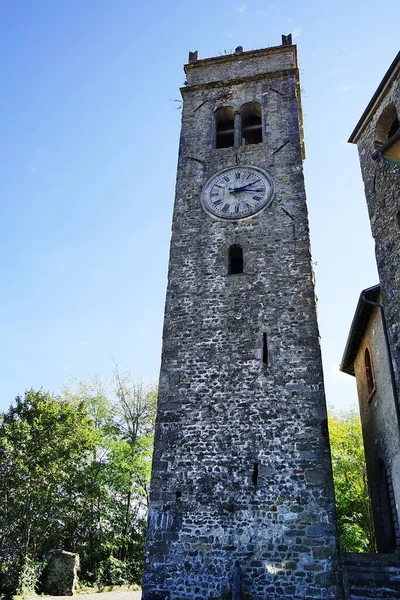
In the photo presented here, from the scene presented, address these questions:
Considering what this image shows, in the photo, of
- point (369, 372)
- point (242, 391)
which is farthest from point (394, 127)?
point (242, 391)

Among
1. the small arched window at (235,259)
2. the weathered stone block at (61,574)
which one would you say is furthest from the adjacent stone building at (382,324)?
the weathered stone block at (61,574)

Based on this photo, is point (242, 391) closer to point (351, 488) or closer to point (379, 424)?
point (379, 424)

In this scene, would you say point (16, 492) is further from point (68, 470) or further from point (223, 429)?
point (223, 429)

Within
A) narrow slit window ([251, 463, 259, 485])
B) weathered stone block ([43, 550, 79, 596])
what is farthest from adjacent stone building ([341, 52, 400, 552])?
weathered stone block ([43, 550, 79, 596])

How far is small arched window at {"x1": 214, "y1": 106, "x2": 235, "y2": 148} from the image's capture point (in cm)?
1652

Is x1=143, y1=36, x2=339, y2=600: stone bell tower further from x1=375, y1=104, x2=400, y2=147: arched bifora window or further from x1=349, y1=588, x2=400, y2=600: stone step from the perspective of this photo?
x1=375, y1=104, x2=400, y2=147: arched bifora window

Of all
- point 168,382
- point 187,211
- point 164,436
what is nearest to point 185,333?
point 168,382

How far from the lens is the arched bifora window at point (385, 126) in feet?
44.7

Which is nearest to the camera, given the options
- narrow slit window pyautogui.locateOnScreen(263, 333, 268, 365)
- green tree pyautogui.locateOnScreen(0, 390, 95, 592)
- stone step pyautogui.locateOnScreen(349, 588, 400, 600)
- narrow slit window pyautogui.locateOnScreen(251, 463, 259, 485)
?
stone step pyautogui.locateOnScreen(349, 588, 400, 600)

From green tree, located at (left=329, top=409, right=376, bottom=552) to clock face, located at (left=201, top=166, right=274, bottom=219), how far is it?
1105cm

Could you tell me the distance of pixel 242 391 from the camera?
1106cm

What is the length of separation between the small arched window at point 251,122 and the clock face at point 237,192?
242 centimetres

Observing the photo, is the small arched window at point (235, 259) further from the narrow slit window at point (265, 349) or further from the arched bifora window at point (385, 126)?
the arched bifora window at point (385, 126)

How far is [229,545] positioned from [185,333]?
16.2 ft
